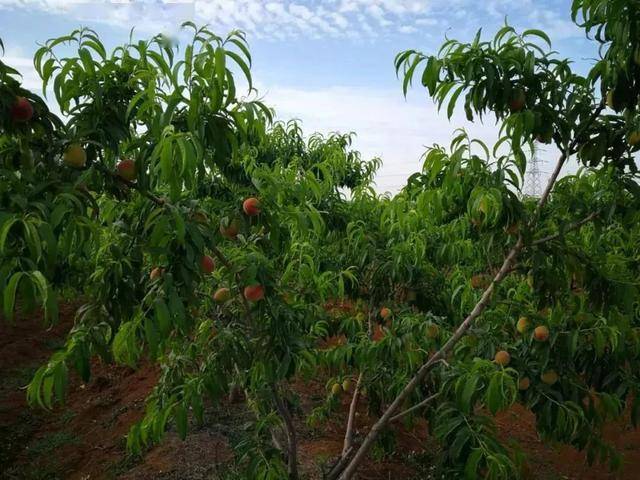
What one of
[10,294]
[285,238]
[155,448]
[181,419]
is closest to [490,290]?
[285,238]

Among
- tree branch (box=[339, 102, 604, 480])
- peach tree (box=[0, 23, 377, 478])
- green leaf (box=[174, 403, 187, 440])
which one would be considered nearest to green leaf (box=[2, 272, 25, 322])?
peach tree (box=[0, 23, 377, 478])

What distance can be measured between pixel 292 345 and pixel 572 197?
4.68 feet

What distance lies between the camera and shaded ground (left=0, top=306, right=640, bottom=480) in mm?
3943

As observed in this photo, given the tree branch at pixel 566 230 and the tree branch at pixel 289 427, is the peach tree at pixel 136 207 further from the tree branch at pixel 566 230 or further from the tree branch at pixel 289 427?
the tree branch at pixel 566 230

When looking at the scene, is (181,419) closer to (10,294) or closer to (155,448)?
(10,294)

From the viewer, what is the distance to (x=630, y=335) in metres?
2.63

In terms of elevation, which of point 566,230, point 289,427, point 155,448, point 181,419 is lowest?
point 155,448

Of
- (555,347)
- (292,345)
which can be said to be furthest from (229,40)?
(555,347)

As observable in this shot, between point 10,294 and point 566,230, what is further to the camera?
point 566,230

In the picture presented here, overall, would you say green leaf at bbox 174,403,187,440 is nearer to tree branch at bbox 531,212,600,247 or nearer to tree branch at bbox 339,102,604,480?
tree branch at bbox 339,102,604,480

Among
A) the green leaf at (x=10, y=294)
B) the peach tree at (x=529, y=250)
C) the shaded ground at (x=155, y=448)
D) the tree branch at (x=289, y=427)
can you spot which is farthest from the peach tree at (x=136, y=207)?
the shaded ground at (x=155, y=448)

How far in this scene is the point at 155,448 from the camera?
4.22 m

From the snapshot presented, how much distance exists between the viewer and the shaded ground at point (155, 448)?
12.9ft

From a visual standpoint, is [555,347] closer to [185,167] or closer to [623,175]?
[623,175]
